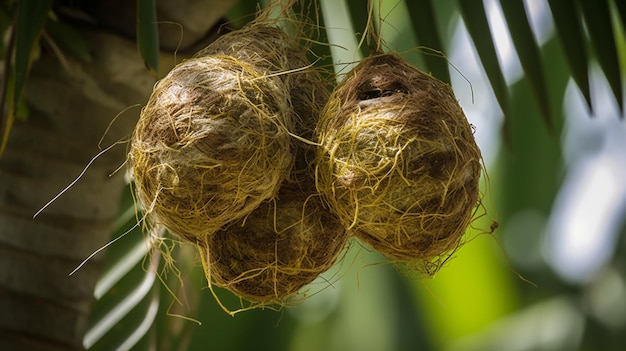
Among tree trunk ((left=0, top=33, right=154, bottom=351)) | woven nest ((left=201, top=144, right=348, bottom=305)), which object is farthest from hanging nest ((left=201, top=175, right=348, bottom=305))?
tree trunk ((left=0, top=33, right=154, bottom=351))

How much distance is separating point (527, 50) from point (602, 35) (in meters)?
0.11

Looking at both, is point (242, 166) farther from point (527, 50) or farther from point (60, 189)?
point (60, 189)

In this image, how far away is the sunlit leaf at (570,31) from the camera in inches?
48.9

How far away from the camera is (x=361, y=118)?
961 mm

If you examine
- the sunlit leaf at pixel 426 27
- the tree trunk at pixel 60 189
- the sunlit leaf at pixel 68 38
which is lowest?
the tree trunk at pixel 60 189

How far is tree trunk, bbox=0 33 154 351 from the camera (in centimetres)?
161

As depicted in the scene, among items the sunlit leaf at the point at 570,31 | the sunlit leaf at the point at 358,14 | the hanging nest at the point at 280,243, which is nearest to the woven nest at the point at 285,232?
the hanging nest at the point at 280,243

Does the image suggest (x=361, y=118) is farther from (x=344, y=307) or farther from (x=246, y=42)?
(x=344, y=307)

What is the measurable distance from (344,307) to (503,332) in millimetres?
685

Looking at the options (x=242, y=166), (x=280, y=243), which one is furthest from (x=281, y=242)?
(x=242, y=166)

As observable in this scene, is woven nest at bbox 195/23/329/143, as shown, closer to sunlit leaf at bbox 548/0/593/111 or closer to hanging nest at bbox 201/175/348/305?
hanging nest at bbox 201/175/348/305

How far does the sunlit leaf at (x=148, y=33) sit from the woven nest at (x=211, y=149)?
8.7 inches

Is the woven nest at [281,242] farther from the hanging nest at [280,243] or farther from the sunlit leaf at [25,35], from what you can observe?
the sunlit leaf at [25,35]

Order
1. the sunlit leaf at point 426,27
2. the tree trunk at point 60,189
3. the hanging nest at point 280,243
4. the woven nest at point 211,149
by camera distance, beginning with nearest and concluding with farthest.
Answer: the woven nest at point 211,149 → the hanging nest at point 280,243 → the sunlit leaf at point 426,27 → the tree trunk at point 60,189
